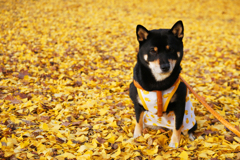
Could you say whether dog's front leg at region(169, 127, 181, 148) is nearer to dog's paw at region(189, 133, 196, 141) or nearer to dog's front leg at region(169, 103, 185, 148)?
dog's front leg at region(169, 103, 185, 148)

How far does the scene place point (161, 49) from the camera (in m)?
2.38

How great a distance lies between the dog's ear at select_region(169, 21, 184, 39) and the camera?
95.0 inches

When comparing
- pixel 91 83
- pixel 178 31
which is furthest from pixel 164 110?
pixel 91 83

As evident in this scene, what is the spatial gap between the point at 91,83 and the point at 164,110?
2.36 meters

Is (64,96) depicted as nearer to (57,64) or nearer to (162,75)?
(57,64)

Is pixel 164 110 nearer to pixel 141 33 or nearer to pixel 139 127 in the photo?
pixel 139 127

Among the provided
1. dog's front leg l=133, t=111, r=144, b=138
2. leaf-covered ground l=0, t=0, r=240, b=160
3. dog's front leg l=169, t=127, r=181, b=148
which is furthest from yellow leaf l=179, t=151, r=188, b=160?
dog's front leg l=133, t=111, r=144, b=138

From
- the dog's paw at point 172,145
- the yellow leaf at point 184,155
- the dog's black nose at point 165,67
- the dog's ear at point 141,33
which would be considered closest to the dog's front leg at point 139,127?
the dog's paw at point 172,145

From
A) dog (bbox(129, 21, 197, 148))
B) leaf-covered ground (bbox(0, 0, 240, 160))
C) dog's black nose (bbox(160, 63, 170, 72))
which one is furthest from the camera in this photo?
leaf-covered ground (bbox(0, 0, 240, 160))

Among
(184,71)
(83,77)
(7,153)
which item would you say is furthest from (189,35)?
(7,153)

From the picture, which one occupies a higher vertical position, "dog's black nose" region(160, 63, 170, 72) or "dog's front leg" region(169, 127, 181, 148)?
"dog's black nose" region(160, 63, 170, 72)

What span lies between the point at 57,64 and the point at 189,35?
18.9ft

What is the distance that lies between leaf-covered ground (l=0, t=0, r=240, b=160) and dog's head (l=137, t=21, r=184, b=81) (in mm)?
1120

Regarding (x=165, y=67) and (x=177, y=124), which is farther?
(x=177, y=124)
